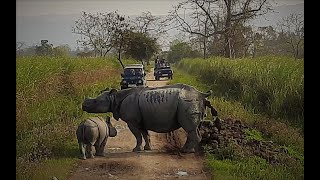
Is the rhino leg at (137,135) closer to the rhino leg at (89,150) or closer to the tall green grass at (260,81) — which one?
the rhino leg at (89,150)

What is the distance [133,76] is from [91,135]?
28 cm

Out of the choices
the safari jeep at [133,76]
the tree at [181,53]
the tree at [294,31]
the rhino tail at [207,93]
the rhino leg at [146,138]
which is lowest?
the rhino leg at [146,138]

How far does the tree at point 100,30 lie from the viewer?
196 cm

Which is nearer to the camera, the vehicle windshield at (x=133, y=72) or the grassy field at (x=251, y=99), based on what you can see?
the grassy field at (x=251, y=99)

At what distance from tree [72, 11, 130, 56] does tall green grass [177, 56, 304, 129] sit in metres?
0.29

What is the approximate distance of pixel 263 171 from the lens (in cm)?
185

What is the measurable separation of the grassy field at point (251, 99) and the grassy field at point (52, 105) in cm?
A: 32

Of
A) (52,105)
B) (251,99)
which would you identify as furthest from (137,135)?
(251,99)

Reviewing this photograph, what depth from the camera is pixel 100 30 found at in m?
1.98

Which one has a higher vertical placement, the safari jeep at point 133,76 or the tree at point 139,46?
the tree at point 139,46

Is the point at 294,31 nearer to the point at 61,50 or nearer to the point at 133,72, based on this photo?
the point at 133,72

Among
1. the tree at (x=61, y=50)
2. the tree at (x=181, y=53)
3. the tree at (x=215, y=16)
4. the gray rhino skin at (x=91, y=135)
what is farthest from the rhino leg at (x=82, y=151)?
the tree at (x=215, y=16)

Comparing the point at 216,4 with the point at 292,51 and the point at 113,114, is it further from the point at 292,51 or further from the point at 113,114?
the point at 113,114
